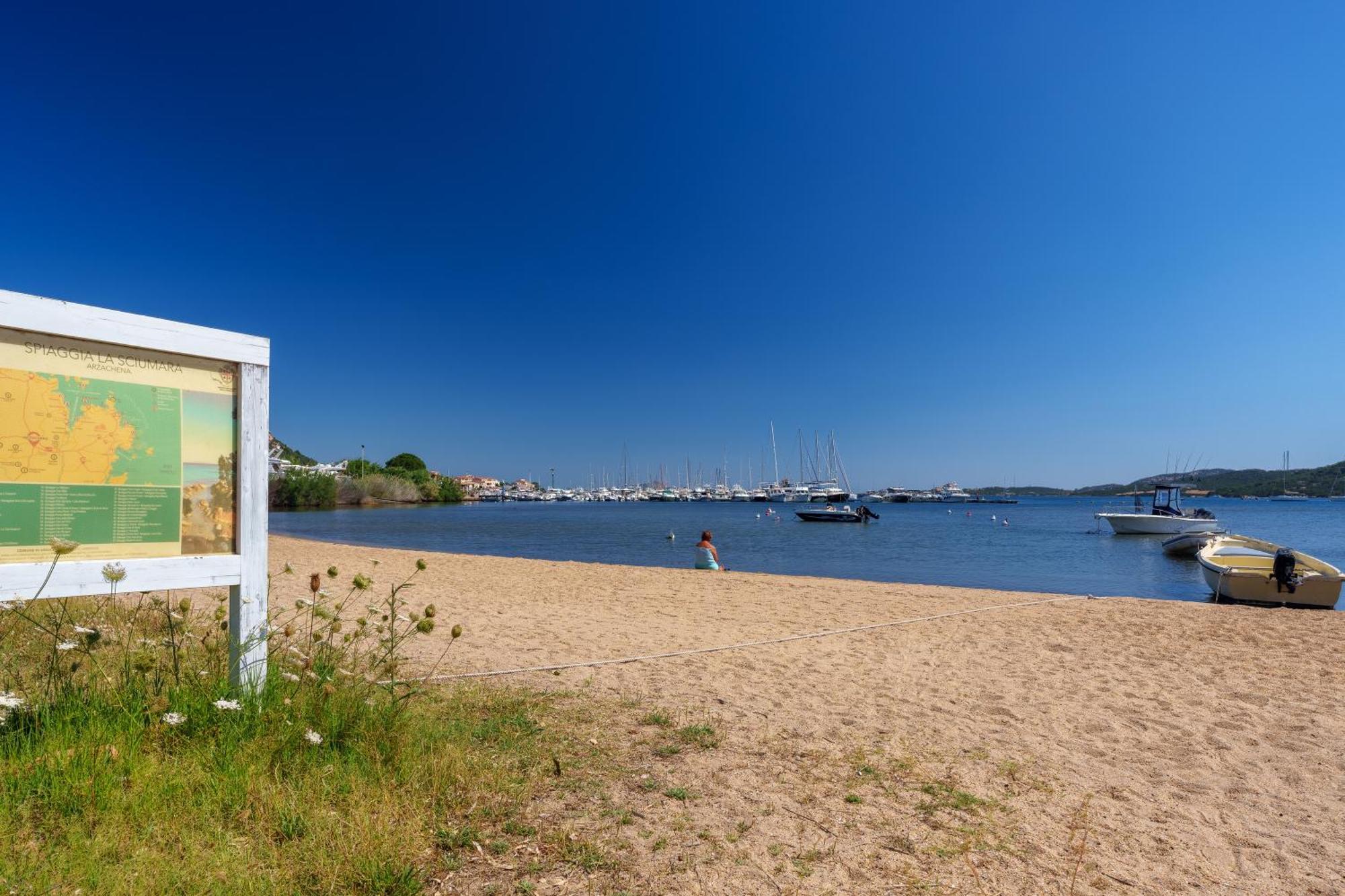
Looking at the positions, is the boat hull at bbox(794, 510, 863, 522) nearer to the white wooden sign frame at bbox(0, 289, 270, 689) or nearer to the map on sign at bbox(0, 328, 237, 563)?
the white wooden sign frame at bbox(0, 289, 270, 689)

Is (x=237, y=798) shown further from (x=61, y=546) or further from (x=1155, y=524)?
(x=1155, y=524)

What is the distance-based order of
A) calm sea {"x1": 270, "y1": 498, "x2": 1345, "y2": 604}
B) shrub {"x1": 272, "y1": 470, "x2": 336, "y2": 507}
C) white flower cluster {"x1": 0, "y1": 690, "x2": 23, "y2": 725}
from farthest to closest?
shrub {"x1": 272, "y1": 470, "x2": 336, "y2": 507}, calm sea {"x1": 270, "y1": 498, "x2": 1345, "y2": 604}, white flower cluster {"x1": 0, "y1": 690, "x2": 23, "y2": 725}

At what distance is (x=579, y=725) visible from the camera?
440 centimetres

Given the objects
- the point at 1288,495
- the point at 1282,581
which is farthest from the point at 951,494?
the point at 1282,581

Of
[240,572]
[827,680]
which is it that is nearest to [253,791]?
[240,572]

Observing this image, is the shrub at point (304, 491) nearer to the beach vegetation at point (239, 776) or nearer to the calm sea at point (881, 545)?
the calm sea at point (881, 545)

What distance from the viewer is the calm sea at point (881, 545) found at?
802 inches

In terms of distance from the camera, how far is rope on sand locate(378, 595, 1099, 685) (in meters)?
5.61

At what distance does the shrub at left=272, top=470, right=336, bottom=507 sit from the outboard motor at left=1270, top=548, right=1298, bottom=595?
282ft

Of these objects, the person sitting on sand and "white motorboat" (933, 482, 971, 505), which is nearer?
the person sitting on sand

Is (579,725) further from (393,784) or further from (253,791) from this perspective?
(253,791)

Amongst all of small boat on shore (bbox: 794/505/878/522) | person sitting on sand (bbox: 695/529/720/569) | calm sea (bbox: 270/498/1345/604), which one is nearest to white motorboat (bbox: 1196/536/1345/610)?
calm sea (bbox: 270/498/1345/604)

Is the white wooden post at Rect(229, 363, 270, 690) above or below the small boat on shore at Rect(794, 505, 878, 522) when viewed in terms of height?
above

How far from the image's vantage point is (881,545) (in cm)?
3272
